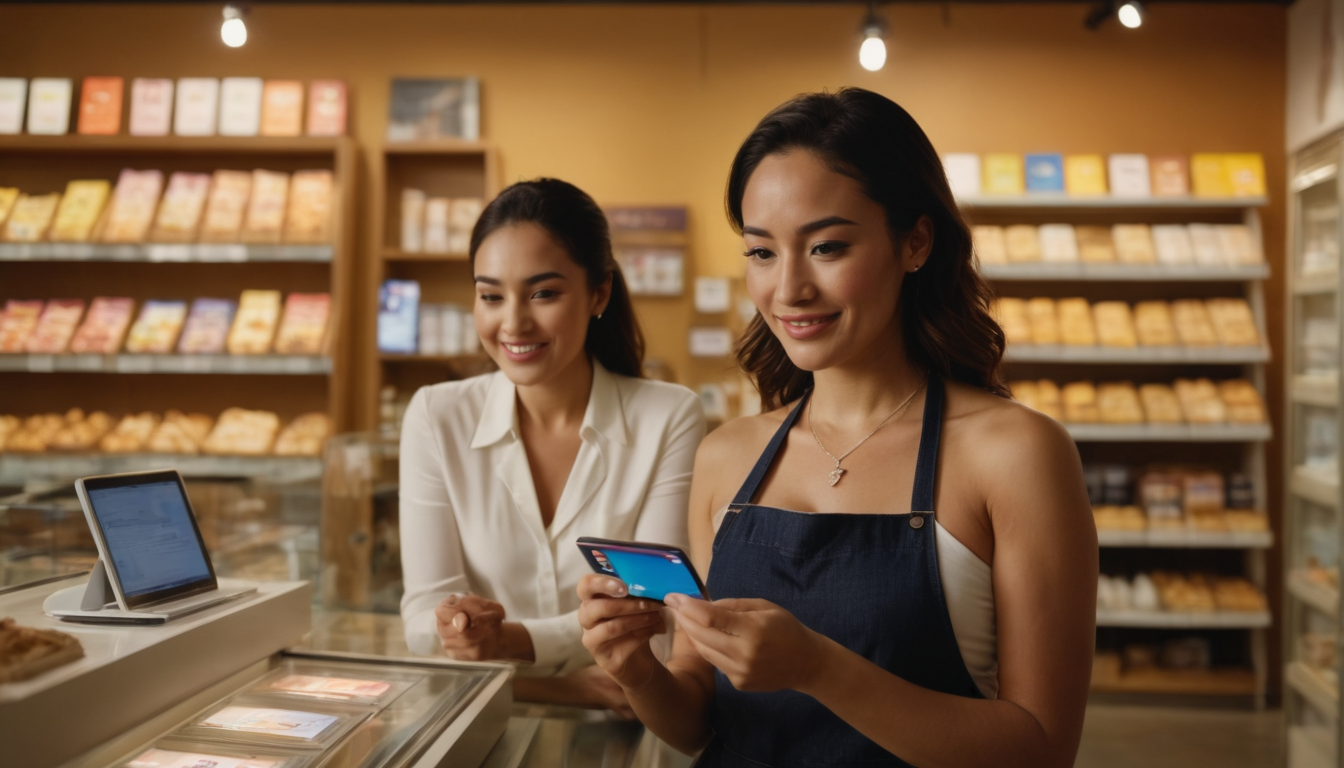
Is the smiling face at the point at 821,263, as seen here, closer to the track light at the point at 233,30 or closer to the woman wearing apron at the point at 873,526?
the woman wearing apron at the point at 873,526

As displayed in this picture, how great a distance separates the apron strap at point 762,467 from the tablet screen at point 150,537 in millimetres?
777

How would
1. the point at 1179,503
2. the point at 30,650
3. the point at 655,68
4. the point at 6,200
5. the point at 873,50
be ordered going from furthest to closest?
the point at 655,68 → the point at 1179,503 → the point at 6,200 → the point at 873,50 → the point at 30,650

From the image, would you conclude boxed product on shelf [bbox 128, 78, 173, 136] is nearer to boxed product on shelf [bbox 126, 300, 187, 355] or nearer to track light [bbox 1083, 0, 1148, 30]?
boxed product on shelf [bbox 126, 300, 187, 355]

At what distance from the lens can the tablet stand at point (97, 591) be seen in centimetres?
117

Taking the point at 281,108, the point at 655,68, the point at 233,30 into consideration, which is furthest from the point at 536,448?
the point at 281,108

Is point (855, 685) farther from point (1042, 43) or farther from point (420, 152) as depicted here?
point (1042, 43)

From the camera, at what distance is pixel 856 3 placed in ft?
15.5

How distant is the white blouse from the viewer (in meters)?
1.79

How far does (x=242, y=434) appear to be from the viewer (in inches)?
174

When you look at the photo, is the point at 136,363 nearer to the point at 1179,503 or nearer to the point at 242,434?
the point at 242,434

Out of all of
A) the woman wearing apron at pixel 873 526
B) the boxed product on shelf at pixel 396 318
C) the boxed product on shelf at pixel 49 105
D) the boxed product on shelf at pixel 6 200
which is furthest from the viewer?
the boxed product on shelf at pixel 396 318

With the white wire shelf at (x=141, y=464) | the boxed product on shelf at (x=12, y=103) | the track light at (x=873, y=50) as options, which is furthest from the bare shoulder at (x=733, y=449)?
the boxed product on shelf at (x=12, y=103)

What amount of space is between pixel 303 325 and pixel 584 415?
3001 mm

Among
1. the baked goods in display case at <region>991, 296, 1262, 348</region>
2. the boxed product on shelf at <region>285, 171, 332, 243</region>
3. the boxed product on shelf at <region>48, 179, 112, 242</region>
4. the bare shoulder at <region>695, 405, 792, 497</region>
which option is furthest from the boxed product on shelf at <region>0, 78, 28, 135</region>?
the baked goods in display case at <region>991, 296, 1262, 348</region>
